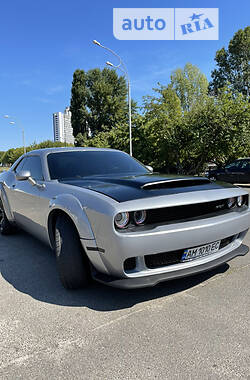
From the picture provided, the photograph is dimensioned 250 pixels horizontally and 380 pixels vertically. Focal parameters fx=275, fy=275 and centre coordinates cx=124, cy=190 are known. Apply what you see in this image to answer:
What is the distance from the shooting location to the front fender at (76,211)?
2262 mm

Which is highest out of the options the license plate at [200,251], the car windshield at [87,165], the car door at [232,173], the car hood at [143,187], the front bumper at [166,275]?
the car windshield at [87,165]

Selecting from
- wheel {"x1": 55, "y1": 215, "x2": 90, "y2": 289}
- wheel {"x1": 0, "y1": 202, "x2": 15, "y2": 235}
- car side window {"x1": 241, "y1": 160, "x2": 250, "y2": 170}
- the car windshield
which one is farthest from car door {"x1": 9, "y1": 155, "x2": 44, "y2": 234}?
car side window {"x1": 241, "y1": 160, "x2": 250, "y2": 170}

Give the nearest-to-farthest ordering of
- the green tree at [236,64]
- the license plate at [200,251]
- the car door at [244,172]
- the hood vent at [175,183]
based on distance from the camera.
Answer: the license plate at [200,251] → the hood vent at [175,183] → the car door at [244,172] → the green tree at [236,64]

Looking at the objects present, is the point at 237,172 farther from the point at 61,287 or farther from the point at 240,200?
the point at 61,287

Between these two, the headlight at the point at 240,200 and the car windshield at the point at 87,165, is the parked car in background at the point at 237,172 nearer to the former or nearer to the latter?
the car windshield at the point at 87,165

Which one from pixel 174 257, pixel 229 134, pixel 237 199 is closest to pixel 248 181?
pixel 229 134

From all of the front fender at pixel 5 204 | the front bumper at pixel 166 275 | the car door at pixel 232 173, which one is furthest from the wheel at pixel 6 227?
the car door at pixel 232 173

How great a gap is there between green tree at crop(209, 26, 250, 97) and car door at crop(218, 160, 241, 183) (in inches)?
875

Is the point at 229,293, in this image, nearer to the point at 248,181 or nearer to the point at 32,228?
the point at 32,228

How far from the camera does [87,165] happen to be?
11.6ft

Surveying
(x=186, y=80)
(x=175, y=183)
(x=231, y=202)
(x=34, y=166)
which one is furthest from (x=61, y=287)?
(x=186, y=80)

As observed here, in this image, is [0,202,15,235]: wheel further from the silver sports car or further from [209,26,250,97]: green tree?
[209,26,250,97]: green tree

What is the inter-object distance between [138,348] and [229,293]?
1136 millimetres

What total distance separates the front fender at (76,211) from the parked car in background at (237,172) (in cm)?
1311
